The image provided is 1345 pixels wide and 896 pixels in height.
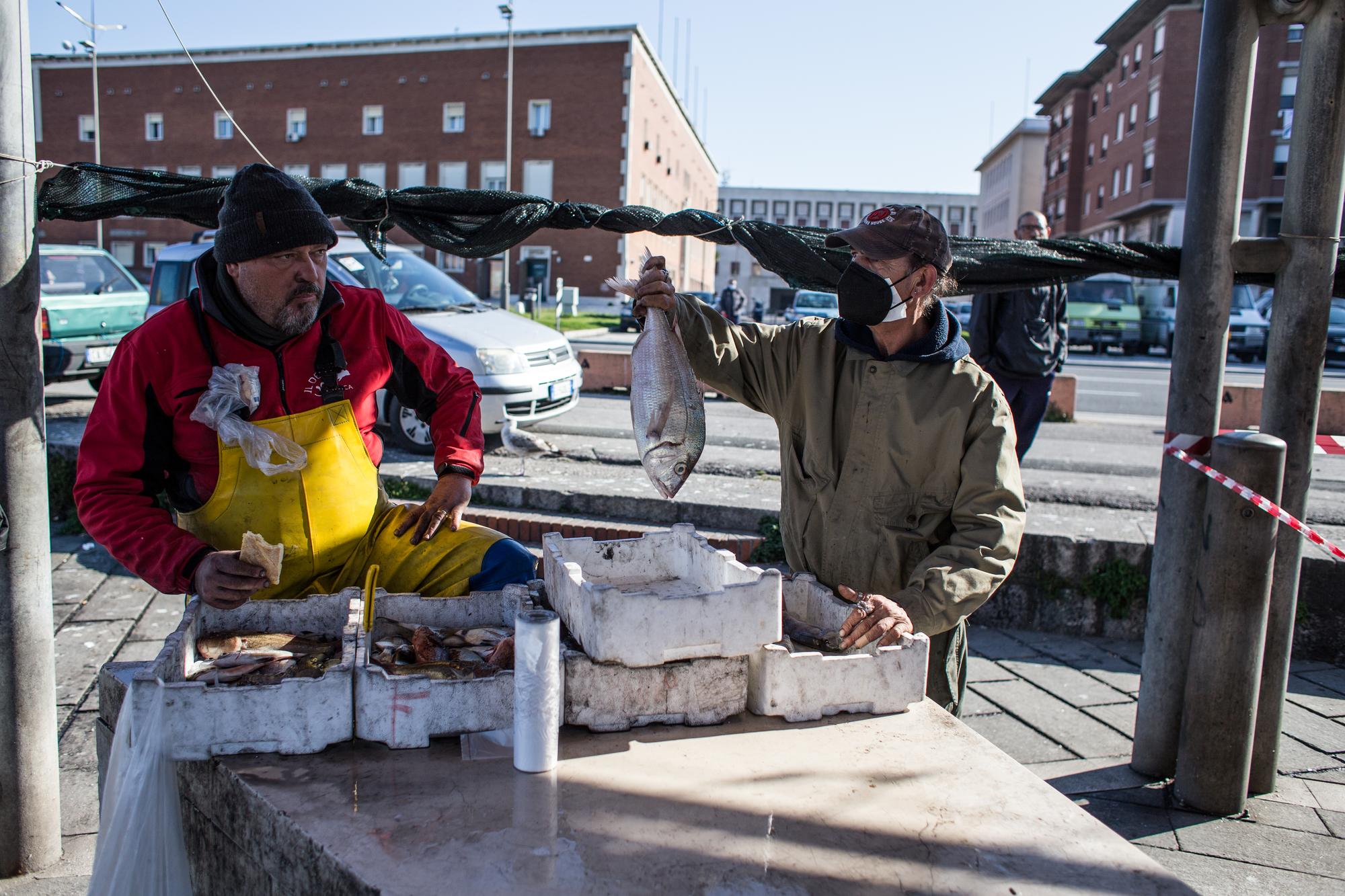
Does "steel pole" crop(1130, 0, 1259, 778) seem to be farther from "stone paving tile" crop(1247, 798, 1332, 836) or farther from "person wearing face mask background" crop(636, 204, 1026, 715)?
"person wearing face mask background" crop(636, 204, 1026, 715)

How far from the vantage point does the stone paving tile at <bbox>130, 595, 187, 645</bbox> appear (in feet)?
16.9

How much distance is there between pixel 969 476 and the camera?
2.71 m

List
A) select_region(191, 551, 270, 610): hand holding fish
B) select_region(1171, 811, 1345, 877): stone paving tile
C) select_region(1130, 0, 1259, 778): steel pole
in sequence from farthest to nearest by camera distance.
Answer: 1. select_region(1130, 0, 1259, 778): steel pole
2. select_region(1171, 811, 1345, 877): stone paving tile
3. select_region(191, 551, 270, 610): hand holding fish

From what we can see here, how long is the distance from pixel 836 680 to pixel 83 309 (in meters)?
11.9

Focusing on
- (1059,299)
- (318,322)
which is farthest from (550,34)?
(318,322)

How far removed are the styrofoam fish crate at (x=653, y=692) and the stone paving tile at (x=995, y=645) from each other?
3.17m

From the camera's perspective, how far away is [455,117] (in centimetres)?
4725

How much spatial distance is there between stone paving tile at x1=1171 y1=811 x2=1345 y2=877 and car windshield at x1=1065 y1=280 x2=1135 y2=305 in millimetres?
25269

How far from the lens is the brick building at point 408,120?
1806 inches

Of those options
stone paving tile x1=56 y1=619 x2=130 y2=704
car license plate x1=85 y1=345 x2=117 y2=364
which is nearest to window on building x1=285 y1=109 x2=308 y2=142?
car license plate x1=85 y1=345 x2=117 y2=364

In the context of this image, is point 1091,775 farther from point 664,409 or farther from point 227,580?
point 227,580

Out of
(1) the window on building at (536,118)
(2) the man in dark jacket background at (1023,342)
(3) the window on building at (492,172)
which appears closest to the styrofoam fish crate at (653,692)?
(2) the man in dark jacket background at (1023,342)

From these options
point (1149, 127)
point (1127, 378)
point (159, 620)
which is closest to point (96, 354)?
point (159, 620)

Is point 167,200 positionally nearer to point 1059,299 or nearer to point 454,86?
point 1059,299
